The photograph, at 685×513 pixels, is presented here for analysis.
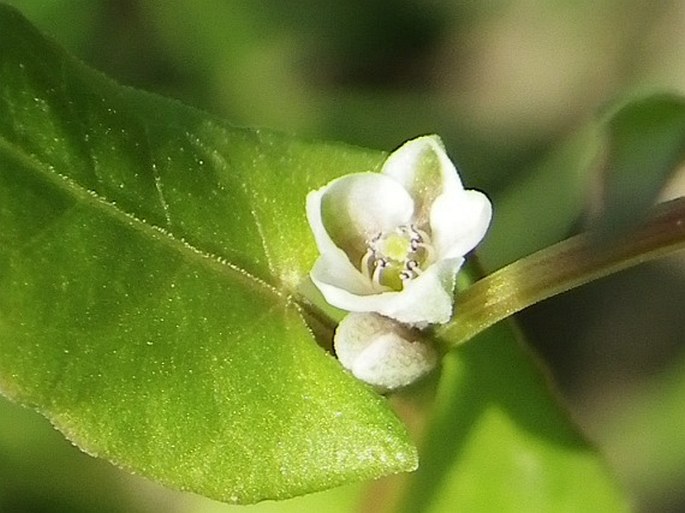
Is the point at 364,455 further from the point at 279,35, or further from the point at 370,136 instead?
the point at 279,35

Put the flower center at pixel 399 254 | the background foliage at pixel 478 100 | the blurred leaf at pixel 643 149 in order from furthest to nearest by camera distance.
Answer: the background foliage at pixel 478 100
the blurred leaf at pixel 643 149
the flower center at pixel 399 254

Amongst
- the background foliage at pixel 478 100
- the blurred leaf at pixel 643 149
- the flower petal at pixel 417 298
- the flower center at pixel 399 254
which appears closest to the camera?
the flower petal at pixel 417 298

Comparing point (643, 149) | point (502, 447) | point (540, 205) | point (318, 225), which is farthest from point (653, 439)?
point (318, 225)

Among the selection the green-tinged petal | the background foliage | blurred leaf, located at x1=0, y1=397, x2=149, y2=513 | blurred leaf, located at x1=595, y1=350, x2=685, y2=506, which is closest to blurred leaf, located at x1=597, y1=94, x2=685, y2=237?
the green-tinged petal

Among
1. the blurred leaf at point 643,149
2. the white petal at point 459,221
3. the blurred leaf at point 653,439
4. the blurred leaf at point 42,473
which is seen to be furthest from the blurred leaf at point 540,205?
the white petal at point 459,221

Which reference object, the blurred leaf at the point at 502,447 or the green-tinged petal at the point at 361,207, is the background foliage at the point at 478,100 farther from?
the green-tinged petal at the point at 361,207
